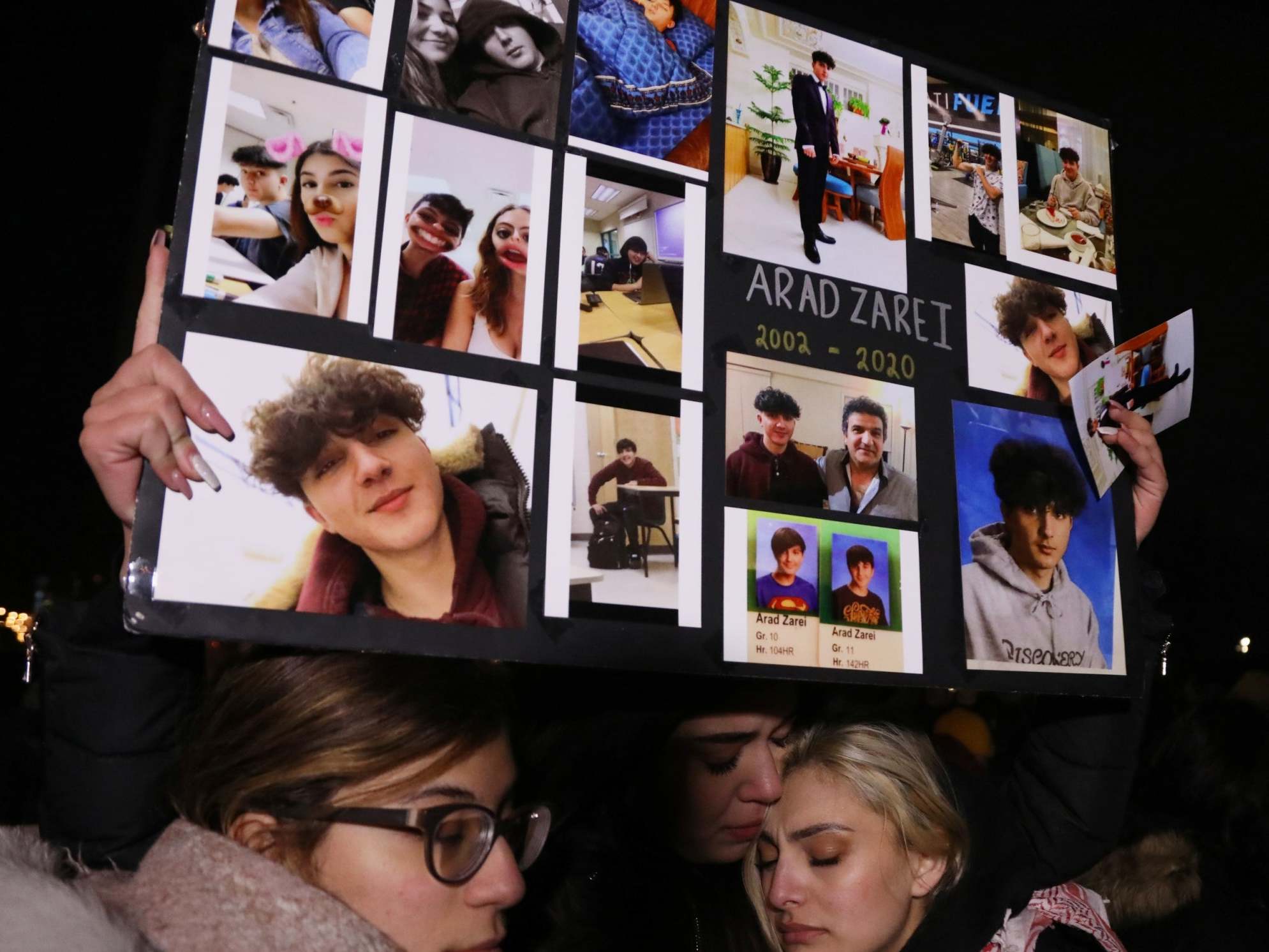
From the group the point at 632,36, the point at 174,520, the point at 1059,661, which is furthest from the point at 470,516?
the point at 1059,661

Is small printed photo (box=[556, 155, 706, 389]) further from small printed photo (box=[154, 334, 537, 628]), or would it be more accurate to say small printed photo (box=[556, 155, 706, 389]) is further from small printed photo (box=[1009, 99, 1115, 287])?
small printed photo (box=[1009, 99, 1115, 287])

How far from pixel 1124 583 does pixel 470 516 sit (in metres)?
0.92

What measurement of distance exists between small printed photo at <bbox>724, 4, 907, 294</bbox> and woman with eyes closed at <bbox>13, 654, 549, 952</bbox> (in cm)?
70

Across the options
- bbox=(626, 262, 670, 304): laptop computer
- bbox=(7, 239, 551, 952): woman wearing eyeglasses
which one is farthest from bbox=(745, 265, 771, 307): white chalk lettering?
bbox=(7, 239, 551, 952): woman wearing eyeglasses

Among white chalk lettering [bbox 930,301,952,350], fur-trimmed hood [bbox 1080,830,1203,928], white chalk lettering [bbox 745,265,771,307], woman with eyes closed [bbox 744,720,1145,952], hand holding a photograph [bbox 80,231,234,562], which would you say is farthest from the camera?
fur-trimmed hood [bbox 1080,830,1203,928]

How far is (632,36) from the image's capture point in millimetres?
1360

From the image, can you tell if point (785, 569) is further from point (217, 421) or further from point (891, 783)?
point (891, 783)

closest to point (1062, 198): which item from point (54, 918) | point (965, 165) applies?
point (965, 165)

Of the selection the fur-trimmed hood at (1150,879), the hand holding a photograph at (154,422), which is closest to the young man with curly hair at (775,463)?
the hand holding a photograph at (154,422)

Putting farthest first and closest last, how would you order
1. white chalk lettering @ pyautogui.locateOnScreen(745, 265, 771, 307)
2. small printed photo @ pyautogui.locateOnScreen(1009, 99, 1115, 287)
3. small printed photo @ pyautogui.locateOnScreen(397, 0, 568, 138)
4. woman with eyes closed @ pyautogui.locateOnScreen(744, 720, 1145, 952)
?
woman with eyes closed @ pyautogui.locateOnScreen(744, 720, 1145, 952) → small printed photo @ pyautogui.locateOnScreen(1009, 99, 1115, 287) → white chalk lettering @ pyautogui.locateOnScreen(745, 265, 771, 307) → small printed photo @ pyautogui.locateOnScreen(397, 0, 568, 138)

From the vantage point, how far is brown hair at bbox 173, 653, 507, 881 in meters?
1.32

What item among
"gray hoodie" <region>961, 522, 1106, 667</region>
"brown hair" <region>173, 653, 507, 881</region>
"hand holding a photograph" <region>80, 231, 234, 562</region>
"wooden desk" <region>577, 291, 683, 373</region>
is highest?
"wooden desk" <region>577, 291, 683, 373</region>

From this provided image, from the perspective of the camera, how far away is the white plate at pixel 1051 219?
1.60 meters

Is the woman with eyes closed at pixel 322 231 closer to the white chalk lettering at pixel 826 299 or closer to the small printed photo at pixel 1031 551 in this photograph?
the white chalk lettering at pixel 826 299
